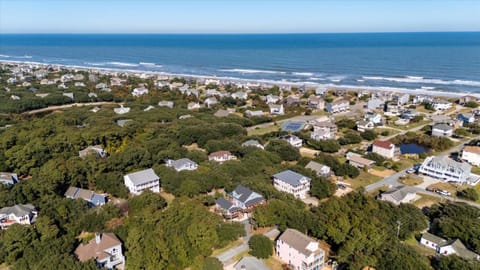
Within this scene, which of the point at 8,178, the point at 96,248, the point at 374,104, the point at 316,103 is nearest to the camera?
the point at 96,248

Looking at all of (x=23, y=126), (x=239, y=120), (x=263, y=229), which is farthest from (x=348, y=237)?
(x=23, y=126)

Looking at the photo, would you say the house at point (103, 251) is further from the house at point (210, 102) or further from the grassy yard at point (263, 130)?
the house at point (210, 102)

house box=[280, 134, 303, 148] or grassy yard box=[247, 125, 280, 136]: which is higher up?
house box=[280, 134, 303, 148]

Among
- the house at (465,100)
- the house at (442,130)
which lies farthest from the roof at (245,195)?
the house at (465,100)

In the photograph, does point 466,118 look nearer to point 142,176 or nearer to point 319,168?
point 319,168

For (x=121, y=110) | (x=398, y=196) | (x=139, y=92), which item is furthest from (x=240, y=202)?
(x=139, y=92)

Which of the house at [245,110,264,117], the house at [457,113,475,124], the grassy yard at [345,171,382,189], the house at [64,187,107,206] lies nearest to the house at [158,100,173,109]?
the house at [245,110,264,117]

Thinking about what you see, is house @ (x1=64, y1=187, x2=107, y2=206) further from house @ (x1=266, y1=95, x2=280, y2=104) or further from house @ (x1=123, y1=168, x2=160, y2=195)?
house @ (x1=266, y1=95, x2=280, y2=104)

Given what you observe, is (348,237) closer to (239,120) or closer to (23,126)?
(239,120)
